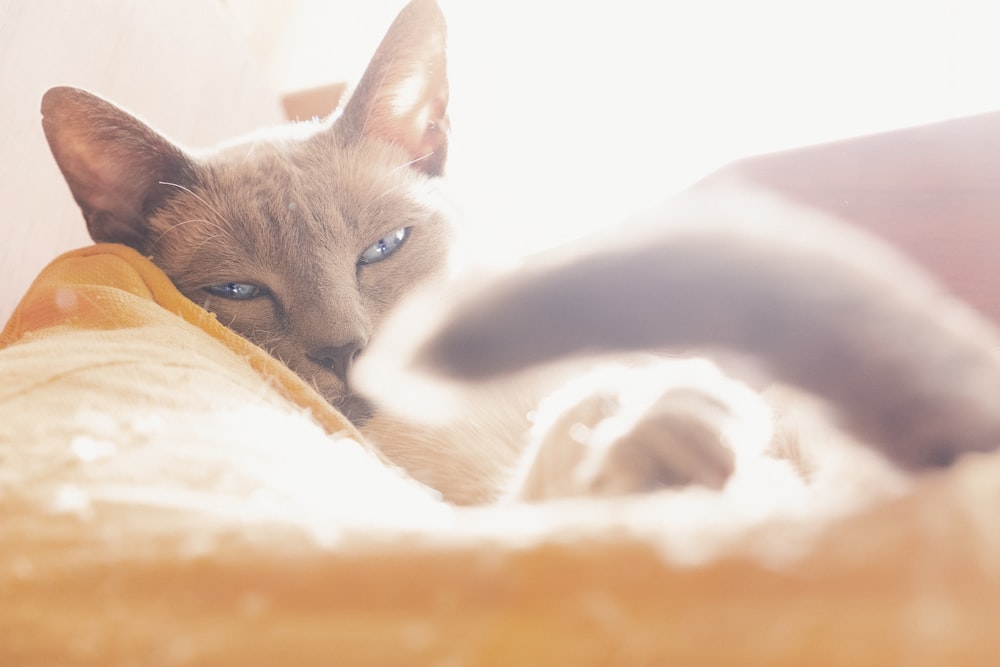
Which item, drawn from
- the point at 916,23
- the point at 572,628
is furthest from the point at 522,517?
the point at 916,23

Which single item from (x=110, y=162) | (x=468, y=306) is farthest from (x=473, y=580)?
(x=110, y=162)

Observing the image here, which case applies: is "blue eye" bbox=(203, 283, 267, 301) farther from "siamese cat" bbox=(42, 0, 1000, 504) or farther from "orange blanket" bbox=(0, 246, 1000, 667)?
"orange blanket" bbox=(0, 246, 1000, 667)

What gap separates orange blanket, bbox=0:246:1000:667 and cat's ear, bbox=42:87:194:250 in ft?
2.04

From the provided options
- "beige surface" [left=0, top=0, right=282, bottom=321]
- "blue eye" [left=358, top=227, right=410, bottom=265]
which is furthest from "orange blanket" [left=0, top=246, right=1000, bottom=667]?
"beige surface" [left=0, top=0, right=282, bottom=321]

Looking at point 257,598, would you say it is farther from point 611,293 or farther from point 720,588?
point 611,293

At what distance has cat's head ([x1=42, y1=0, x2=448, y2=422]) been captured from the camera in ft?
2.52

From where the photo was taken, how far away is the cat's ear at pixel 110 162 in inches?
30.2

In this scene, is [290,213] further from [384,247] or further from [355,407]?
[355,407]

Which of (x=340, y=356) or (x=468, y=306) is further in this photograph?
(x=340, y=356)

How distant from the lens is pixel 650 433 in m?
0.39

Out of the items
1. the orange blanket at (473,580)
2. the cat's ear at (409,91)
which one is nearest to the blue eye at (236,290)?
the cat's ear at (409,91)

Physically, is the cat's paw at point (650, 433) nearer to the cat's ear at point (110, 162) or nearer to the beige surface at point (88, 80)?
the cat's ear at point (110, 162)

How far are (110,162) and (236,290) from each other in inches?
8.7

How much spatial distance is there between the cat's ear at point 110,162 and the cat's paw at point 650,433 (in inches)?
24.6
